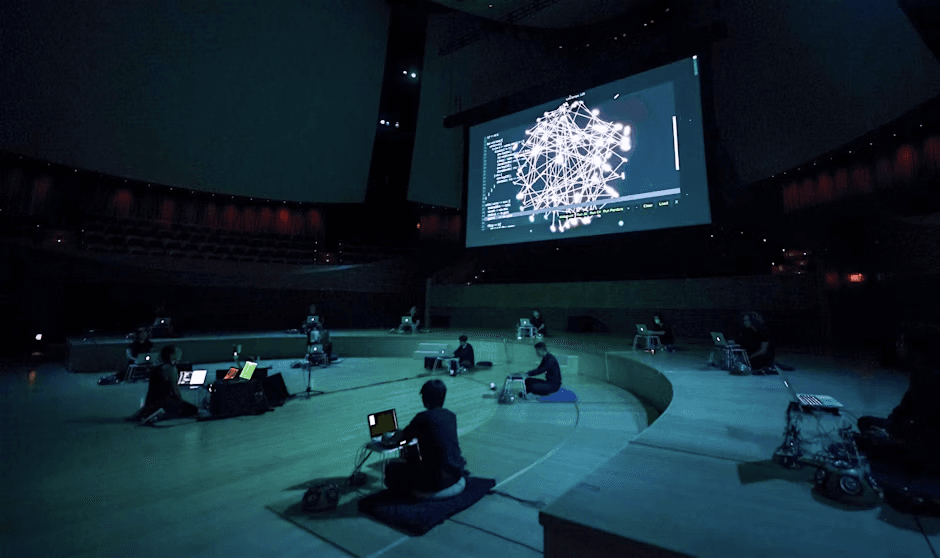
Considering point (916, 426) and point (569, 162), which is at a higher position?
point (569, 162)

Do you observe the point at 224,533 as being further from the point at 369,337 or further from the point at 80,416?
the point at 369,337

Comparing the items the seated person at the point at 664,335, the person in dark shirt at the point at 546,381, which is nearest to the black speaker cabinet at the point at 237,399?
the person in dark shirt at the point at 546,381

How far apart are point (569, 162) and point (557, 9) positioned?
8.34 meters

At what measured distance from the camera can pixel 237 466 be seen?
160 inches

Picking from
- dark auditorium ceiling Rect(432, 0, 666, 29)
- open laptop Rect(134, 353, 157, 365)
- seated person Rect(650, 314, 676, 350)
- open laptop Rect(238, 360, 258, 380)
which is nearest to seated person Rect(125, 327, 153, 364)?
open laptop Rect(134, 353, 157, 365)

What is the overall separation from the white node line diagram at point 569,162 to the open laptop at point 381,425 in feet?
26.6

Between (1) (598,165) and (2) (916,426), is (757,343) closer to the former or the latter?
(2) (916,426)

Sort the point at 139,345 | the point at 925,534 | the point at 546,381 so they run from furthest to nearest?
the point at 139,345 → the point at 546,381 → the point at 925,534

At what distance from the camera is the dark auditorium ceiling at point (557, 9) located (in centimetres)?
1405

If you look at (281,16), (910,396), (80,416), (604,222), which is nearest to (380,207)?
(281,16)

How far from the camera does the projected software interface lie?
350 inches

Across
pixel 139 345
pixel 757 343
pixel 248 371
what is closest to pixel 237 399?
pixel 248 371

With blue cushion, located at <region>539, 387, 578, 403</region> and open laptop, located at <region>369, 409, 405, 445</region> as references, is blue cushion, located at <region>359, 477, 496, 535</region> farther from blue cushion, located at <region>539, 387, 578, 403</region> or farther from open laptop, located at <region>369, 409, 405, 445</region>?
blue cushion, located at <region>539, 387, 578, 403</region>

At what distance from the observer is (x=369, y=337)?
12.6 m
